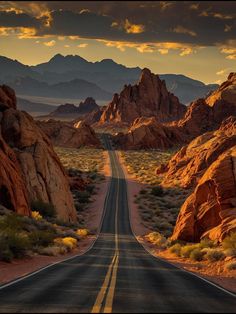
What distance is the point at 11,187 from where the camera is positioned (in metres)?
39.0

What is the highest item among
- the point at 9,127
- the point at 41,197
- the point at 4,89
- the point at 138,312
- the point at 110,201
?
the point at 4,89

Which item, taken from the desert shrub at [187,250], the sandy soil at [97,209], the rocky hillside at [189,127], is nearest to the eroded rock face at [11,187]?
the desert shrub at [187,250]

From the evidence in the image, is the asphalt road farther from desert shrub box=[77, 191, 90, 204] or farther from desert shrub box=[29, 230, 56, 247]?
desert shrub box=[77, 191, 90, 204]

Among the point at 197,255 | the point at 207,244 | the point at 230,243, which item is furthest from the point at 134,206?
the point at 230,243

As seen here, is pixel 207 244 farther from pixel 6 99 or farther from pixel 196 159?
pixel 196 159

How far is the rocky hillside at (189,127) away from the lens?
16575 cm

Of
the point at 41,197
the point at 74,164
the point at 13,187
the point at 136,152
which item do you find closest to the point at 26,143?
the point at 41,197

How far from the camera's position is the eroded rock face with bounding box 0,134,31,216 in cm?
3800

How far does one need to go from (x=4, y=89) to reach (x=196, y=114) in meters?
123

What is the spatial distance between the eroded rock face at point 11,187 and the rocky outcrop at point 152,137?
12386 centimetres

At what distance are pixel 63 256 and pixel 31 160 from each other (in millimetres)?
21054

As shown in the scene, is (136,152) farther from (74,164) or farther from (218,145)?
(218,145)

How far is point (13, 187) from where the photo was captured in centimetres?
3941

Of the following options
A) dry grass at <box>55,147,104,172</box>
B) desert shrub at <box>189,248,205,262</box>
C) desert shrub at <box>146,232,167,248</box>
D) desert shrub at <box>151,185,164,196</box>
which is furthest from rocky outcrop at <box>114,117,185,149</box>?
desert shrub at <box>189,248,205,262</box>
